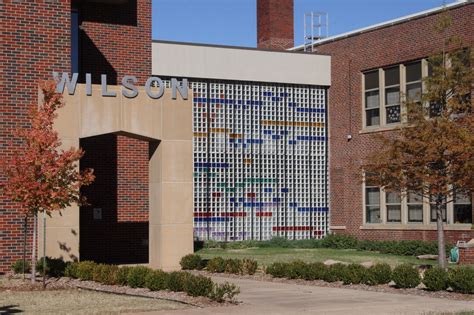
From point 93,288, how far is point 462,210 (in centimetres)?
1806

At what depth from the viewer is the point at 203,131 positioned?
37750 millimetres

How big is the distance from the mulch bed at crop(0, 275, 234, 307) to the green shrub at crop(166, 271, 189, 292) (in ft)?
0.36

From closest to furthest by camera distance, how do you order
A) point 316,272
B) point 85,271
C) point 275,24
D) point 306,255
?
point 85,271, point 316,272, point 306,255, point 275,24

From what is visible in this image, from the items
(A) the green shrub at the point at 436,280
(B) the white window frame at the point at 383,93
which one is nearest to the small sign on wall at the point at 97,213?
(B) the white window frame at the point at 383,93

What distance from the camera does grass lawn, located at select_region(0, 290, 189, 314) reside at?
1591 cm

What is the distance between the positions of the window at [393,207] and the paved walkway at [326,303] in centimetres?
1683

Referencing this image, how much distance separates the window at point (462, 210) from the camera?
33.3m

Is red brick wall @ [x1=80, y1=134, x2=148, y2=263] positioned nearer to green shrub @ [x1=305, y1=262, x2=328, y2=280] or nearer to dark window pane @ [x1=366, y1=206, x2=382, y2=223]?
green shrub @ [x1=305, y1=262, x2=328, y2=280]

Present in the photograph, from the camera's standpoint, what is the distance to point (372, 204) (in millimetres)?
38219

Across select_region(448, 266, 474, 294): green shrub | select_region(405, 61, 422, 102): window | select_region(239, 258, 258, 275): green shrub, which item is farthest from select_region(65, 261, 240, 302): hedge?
select_region(405, 61, 422, 102): window

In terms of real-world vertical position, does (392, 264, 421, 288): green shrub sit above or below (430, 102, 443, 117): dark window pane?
below

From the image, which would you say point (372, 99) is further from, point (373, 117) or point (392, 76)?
point (392, 76)

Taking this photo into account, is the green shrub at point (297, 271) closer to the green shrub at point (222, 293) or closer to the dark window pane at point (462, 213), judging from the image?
the green shrub at point (222, 293)

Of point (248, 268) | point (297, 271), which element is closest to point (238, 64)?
point (248, 268)
